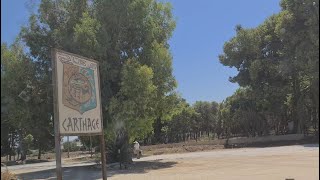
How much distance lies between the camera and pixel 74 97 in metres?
11.3

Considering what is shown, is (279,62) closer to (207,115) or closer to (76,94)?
(76,94)

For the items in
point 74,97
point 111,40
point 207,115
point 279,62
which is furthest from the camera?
point 207,115

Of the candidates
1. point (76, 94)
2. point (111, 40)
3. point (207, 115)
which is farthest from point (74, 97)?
point (207, 115)

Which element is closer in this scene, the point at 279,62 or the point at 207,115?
the point at 279,62

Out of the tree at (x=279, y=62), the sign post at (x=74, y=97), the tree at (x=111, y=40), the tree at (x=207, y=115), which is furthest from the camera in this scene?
the tree at (x=207, y=115)

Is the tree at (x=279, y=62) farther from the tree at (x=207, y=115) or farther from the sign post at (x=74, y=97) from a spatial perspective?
the sign post at (x=74, y=97)

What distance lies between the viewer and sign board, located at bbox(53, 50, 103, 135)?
431 inches

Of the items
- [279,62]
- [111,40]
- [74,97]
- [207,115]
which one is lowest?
[74,97]

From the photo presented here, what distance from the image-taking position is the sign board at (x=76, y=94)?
10.9 metres

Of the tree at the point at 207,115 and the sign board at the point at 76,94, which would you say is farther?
the tree at the point at 207,115

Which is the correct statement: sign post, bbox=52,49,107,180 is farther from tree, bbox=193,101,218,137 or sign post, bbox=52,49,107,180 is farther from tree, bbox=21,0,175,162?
tree, bbox=193,101,218,137

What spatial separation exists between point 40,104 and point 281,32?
20201mm

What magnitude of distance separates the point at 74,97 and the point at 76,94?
0.11m

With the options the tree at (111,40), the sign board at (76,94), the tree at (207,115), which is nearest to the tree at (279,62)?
the tree at (111,40)
